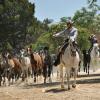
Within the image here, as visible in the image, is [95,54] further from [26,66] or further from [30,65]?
[26,66]

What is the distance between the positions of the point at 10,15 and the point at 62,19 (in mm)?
16391

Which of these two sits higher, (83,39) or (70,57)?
(83,39)

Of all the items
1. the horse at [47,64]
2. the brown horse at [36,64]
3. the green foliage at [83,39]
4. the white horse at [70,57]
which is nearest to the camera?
the white horse at [70,57]

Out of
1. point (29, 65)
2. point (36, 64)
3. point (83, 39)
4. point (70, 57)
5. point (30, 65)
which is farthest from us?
point (83, 39)

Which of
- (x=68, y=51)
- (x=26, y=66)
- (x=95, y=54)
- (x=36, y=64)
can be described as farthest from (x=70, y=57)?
(x=95, y=54)

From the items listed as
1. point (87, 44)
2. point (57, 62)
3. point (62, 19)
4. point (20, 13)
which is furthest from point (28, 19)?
point (57, 62)

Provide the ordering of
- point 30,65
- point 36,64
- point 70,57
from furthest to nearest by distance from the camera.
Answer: point 30,65 → point 36,64 → point 70,57

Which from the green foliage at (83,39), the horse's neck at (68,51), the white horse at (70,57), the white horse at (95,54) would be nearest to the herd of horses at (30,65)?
the white horse at (95,54)

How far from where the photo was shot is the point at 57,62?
19031 mm

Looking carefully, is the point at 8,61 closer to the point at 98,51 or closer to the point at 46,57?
the point at 46,57

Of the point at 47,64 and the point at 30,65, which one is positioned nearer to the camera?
the point at 47,64

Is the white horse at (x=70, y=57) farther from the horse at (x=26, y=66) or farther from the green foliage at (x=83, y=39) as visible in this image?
the green foliage at (x=83, y=39)

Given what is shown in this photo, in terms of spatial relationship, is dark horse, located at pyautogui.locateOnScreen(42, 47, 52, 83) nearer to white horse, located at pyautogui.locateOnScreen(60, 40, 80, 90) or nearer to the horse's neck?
white horse, located at pyautogui.locateOnScreen(60, 40, 80, 90)

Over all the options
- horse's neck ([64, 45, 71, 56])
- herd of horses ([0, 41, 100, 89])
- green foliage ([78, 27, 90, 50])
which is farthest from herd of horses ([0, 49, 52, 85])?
green foliage ([78, 27, 90, 50])
